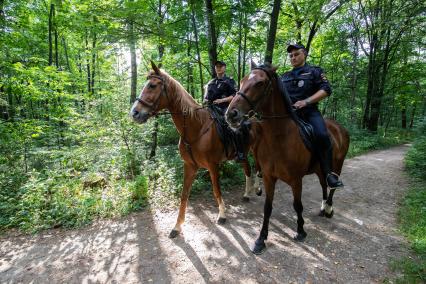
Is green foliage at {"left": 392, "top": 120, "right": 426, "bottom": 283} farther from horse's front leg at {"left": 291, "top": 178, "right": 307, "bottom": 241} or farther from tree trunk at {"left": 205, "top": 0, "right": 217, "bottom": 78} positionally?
tree trunk at {"left": 205, "top": 0, "right": 217, "bottom": 78}

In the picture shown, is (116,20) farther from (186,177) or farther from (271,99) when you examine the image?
(271,99)

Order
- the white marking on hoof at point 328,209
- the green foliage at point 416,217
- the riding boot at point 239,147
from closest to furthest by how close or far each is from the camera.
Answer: the green foliage at point 416,217
the white marking on hoof at point 328,209
the riding boot at point 239,147

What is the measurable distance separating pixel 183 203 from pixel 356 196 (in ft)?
15.7

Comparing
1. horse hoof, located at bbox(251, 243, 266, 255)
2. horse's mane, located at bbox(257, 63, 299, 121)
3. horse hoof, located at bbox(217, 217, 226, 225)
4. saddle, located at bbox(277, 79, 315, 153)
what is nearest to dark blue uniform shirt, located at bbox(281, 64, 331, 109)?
saddle, located at bbox(277, 79, 315, 153)

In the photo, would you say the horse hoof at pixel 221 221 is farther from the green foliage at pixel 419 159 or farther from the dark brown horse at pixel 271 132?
the green foliage at pixel 419 159

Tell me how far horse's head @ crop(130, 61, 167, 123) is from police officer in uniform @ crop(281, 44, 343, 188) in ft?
7.32

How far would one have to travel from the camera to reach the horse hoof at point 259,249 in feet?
12.2

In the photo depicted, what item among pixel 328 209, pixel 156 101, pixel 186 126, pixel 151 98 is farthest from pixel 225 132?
pixel 328 209

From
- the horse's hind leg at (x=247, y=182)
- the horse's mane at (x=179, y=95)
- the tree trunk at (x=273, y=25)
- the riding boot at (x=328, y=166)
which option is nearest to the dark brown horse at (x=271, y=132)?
the riding boot at (x=328, y=166)

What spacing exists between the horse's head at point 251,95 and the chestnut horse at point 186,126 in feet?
5.17

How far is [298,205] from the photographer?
4.00 metres

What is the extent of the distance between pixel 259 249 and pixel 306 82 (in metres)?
2.86

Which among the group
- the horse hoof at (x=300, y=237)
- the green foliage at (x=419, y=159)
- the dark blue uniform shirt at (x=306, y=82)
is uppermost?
the dark blue uniform shirt at (x=306, y=82)

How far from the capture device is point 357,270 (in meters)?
3.27
